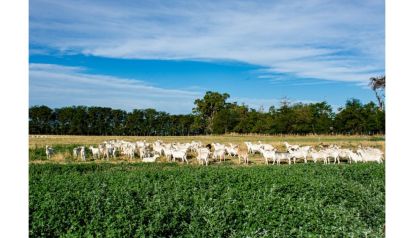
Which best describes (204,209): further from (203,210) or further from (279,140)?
(279,140)

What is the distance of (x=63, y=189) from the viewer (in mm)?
11766

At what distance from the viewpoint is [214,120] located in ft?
258

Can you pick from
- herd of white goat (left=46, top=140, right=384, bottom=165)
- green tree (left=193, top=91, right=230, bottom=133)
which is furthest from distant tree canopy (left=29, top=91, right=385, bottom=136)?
herd of white goat (left=46, top=140, right=384, bottom=165)

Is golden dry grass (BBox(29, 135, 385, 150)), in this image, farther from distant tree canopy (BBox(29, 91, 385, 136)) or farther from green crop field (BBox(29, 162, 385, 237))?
green crop field (BBox(29, 162, 385, 237))

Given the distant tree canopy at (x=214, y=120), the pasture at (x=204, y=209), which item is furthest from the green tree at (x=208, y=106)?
the pasture at (x=204, y=209)

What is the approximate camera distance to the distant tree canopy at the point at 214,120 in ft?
204

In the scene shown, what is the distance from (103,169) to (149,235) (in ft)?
42.6

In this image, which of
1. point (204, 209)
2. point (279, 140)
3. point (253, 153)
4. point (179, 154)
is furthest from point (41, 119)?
point (204, 209)

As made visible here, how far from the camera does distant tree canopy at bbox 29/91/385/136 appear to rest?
62188 mm

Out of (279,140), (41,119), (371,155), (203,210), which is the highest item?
(41,119)

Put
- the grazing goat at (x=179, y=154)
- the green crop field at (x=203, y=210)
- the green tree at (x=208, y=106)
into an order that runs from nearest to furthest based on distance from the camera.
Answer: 1. the green crop field at (x=203, y=210)
2. the grazing goat at (x=179, y=154)
3. the green tree at (x=208, y=106)

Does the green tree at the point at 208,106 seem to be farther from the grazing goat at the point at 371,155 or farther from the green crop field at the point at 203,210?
the green crop field at the point at 203,210
